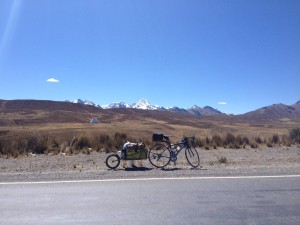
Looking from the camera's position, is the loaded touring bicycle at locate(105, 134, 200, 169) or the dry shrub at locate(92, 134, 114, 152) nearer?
the loaded touring bicycle at locate(105, 134, 200, 169)

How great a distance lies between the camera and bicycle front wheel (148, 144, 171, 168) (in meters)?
13.5

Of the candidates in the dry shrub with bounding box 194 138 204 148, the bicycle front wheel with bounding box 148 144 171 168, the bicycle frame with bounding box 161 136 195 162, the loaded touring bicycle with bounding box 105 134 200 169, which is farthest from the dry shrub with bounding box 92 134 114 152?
the bicycle frame with bounding box 161 136 195 162

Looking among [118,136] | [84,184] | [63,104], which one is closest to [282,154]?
[118,136]

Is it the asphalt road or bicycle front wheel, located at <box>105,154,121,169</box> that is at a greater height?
bicycle front wheel, located at <box>105,154,121,169</box>

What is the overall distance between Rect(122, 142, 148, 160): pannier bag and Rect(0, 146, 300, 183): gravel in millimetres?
356

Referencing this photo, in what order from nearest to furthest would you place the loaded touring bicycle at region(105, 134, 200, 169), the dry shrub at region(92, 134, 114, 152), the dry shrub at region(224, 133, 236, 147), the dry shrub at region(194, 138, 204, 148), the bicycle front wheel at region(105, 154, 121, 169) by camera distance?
the bicycle front wheel at region(105, 154, 121, 169) < the loaded touring bicycle at region(105, 134, 200, 169) < the dry shrub at region(92, 134, 114, 152) < the dry shrub at region(194, 138, 204, 148) < the dry shrub at region(224, 133, 236, 147)

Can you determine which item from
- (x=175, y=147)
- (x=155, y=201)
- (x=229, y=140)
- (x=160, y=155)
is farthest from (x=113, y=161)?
(x=229, y=140)

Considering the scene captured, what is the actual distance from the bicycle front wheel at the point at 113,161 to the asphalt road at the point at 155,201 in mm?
3030

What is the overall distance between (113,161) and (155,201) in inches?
228

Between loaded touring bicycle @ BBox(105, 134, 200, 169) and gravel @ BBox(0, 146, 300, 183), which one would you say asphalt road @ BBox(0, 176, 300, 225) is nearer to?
gravel @ BBox(0, 146, 300, 183)

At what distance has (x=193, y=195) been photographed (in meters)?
8.16

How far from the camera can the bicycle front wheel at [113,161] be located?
12992 millimetres

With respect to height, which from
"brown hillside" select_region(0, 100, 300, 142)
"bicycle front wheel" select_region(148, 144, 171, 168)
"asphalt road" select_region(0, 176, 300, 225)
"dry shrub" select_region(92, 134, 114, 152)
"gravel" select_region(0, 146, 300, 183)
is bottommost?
"asphalt road" select_region(0, 176, 300, 225)

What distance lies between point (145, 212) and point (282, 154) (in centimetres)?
1322
